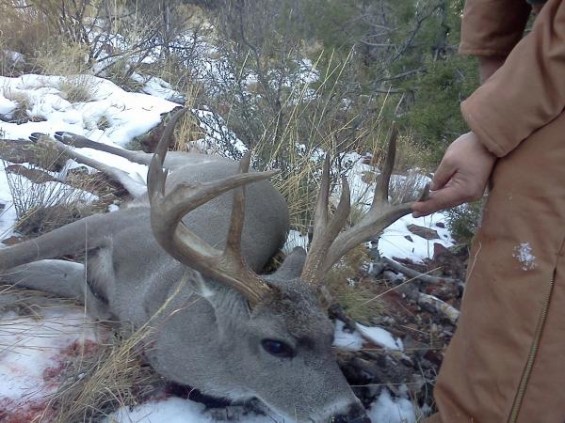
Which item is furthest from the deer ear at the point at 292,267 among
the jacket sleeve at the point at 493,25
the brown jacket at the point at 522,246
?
the jacket sleeve at the point at 493,25

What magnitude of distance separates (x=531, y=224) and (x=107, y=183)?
356 cm

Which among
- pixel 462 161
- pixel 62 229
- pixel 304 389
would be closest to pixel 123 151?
pixel 62 229

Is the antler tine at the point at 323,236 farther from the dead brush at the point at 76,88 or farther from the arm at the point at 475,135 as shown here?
the dead brush at the point at 76,88

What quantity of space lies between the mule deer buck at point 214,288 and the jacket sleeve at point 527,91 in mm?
831

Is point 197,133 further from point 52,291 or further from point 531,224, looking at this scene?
point 531,224

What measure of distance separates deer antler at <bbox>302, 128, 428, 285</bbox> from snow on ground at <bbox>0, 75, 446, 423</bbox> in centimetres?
64

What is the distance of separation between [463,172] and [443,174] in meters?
0.09

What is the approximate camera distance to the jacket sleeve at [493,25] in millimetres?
2494

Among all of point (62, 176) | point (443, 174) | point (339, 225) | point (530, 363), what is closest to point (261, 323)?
point (339, 225)

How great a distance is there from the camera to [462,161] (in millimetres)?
2236

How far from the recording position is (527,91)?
2.05 m

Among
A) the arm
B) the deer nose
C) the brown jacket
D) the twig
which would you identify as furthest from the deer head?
the twig

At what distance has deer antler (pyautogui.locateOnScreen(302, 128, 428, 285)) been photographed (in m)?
3.10

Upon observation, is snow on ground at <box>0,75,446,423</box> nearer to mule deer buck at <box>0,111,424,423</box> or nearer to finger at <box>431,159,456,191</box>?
mule deer buck at <box>0,111,424,423</box>
